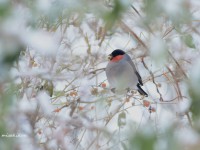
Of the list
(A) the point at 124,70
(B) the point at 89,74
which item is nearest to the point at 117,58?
(A) the point at 124,70

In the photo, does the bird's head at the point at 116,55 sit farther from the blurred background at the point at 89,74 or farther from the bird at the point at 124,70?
the blurred background at the point at 89,74

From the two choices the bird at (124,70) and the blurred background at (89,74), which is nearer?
the blurred background at (89,74)

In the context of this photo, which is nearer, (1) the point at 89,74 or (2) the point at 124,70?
(1) the point at 89,74

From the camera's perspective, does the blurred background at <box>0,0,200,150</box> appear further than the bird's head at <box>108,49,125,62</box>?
No

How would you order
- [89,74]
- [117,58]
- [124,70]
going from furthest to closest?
[117,58], [124,70], [89,74]

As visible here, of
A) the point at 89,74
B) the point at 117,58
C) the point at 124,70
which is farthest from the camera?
the point at 117,58

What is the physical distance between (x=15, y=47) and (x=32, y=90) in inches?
53.0

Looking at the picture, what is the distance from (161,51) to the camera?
30.0 inches

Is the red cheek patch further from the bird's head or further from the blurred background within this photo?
the blurred background

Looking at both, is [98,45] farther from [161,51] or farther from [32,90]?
[161,51]

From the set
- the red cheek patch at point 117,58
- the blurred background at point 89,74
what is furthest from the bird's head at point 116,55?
the blurred background at point 89,74

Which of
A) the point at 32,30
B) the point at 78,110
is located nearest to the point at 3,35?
the point at 32,30

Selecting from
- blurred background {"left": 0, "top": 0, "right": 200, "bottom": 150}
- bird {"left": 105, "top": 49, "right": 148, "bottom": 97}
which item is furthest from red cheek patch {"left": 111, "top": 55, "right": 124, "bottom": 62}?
blurred background {"left": 0, "top": 0, "right": 200, "bottom": 150}

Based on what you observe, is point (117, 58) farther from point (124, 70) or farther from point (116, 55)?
point (124, 70)
